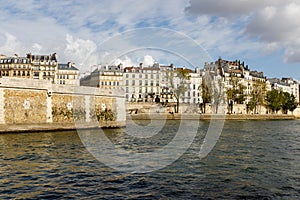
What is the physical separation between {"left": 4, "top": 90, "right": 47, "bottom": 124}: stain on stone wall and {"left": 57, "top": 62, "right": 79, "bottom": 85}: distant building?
59405mm

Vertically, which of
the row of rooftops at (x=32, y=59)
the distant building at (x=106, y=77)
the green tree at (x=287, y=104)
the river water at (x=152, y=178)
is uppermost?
the row of rooftops at (x=32, y=59)

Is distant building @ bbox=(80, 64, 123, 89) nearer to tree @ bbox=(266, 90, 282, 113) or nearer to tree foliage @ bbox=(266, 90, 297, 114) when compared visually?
tree @ bbox=(266, 90, 282, 113)

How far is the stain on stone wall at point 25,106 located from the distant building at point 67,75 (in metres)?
59.4

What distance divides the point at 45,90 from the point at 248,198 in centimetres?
2398

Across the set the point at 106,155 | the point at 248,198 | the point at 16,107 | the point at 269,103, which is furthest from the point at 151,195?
the point at 269,103

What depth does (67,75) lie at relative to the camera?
290ft

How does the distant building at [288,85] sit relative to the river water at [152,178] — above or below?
above

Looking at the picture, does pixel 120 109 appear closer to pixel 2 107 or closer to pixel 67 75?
pixel 2 107

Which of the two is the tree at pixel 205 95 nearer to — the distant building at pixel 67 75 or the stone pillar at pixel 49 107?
the distant building at pixel 67 75

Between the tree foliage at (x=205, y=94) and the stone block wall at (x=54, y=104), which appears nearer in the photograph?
the stone block wall at (x=54, y=104)

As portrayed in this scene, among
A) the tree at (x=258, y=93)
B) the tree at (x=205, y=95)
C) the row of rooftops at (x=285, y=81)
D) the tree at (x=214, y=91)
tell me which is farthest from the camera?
the row of rooftops at (x=285, y=81)

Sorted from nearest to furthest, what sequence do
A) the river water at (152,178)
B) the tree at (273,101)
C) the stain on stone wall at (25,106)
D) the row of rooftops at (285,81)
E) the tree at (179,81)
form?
the river water at (152,178)
the stain on stone wall at (25,106)
the tree at (179,81)
the tree at (273,101)
the row of rooftops at (285,81)

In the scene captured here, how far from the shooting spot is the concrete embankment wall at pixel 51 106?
26.5 metres

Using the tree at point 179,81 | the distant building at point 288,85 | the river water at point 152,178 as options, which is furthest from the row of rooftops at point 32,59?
the distant building at point 288,85
